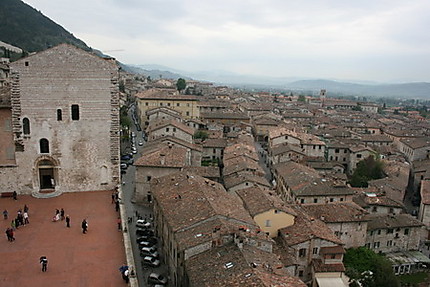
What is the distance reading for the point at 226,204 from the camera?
29016 millimetres

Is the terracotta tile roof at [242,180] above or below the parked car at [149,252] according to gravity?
above

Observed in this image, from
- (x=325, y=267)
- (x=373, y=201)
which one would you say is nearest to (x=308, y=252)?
(x=325, y=267)

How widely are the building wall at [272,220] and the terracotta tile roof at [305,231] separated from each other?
0.53 m

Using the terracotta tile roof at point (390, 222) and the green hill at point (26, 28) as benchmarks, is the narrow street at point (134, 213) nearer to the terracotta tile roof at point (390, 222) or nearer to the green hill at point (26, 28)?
the terracotta tile roof at point (390, 222)

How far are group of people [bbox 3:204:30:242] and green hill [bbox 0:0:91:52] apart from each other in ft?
393

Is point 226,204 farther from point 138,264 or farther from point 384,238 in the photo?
point 384,238

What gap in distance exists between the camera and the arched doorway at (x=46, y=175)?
23641 millimetres

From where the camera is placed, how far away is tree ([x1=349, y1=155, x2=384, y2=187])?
5903 cm

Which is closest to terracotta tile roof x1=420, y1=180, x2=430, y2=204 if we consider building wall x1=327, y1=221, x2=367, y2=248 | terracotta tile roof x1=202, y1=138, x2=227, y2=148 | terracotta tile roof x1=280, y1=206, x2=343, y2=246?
building wall x1=327, y1=221, x2=367, y2=248

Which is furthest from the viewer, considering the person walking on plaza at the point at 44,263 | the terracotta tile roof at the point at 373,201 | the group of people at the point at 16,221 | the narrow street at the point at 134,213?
the terracotta tile roof at the point at 373,201

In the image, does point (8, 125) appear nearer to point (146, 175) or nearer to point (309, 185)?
point (146, 175)

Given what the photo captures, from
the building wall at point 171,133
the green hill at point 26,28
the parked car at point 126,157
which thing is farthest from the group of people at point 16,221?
the green hill at point 26,28

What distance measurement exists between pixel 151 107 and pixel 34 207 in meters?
58.8

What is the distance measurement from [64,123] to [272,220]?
1822 cm
